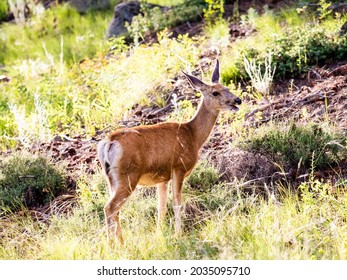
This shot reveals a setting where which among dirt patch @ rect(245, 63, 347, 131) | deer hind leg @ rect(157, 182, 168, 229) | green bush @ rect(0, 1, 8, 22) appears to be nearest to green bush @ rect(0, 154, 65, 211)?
deer hind leg @ rect(157, 182, 168, 229)

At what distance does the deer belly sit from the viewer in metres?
7.26

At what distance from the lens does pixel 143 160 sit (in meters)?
7.09

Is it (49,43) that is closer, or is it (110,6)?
(49,43)

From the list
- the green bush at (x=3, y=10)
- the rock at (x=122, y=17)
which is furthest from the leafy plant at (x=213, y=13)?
the green bush at (x=3, y=10)

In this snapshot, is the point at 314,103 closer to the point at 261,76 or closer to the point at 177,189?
the point at 261,76

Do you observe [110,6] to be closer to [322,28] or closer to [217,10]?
[217,10]

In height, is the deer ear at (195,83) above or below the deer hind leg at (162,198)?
above

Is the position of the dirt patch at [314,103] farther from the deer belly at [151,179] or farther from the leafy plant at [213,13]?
the leafy plant at [213,13]

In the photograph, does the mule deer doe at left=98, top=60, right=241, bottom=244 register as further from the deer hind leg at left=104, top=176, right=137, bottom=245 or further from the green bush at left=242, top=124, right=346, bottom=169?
the green bush at left=242, top=124, right=346, bottom=169

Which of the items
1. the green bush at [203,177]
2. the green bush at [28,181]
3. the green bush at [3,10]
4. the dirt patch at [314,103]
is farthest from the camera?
the green bush at [3,10]

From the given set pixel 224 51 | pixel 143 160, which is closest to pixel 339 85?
pixel 224 51

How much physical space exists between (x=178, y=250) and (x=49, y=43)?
34.5 ft

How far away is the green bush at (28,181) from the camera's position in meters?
8.63

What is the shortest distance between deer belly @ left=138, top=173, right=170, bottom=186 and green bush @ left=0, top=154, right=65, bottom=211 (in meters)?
1.71
